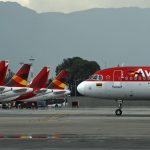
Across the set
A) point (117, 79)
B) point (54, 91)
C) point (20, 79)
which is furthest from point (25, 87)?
point (117, 79)

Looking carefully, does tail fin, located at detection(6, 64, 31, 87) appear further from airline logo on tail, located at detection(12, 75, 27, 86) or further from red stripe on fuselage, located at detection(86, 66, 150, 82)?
red stripe on fuselage, located at detection(86, 66, 150, 82)

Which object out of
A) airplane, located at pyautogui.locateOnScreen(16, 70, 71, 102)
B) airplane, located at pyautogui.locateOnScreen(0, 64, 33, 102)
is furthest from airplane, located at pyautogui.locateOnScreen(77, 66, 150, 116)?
airplane, located at pyautogui.locateOnScreen(16, 70, 71, 102)

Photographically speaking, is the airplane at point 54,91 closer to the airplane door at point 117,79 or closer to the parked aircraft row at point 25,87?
the parked aircraft row at point 25,87

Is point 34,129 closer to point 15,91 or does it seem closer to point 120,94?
point 120,94

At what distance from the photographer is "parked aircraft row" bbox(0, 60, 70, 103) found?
7869 cm

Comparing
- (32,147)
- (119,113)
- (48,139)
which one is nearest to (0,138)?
(48,139)

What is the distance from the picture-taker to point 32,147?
78.5 ft

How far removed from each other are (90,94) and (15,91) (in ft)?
90.3

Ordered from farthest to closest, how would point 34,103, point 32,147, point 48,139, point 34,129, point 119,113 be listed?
1. point 34,103
2. point 119,113
3. point 34,129
4. point 48,139
5. point 32,147

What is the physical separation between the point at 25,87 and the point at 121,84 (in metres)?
31.4

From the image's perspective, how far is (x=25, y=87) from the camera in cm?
8269

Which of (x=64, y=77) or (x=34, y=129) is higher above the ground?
(x=64, y=77)

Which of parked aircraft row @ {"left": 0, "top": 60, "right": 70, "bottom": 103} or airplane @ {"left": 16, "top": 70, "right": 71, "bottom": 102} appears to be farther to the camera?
airplane @ {"left": 16, "top": 70, "right": 71, "bottom": 102}

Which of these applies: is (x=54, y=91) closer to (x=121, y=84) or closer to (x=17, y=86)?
(x=17, y=86)
